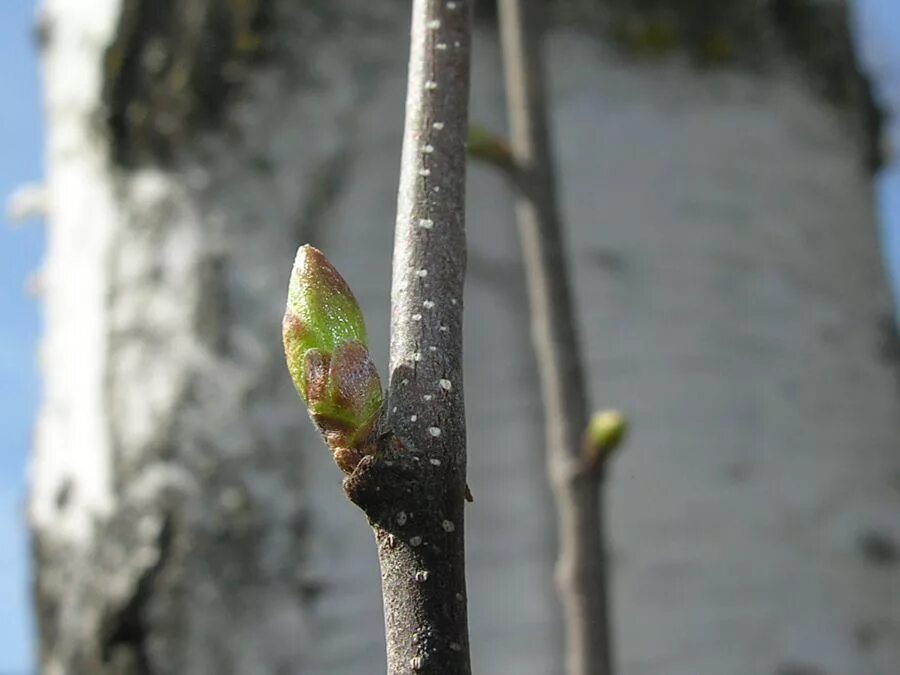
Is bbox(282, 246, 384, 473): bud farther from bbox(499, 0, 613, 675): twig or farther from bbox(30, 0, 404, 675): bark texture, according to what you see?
bbox(30, 0, 404, 675): bark texture

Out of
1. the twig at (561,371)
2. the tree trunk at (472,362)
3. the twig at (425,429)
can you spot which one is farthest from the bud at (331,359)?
the tree trunk at (472,362)

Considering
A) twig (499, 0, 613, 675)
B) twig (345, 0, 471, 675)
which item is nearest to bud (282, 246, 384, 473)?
twig (345, 0, 471, 675)

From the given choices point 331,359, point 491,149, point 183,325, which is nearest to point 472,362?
point 183,325

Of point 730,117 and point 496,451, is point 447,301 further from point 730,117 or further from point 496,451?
point 730,117

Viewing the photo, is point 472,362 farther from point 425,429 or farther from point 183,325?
point 425,429

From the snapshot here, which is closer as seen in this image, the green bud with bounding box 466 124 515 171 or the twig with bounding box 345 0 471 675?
the twig with bounding box 345 0 471 675

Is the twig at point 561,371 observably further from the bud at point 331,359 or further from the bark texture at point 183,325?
the bark texture at point 183,325
